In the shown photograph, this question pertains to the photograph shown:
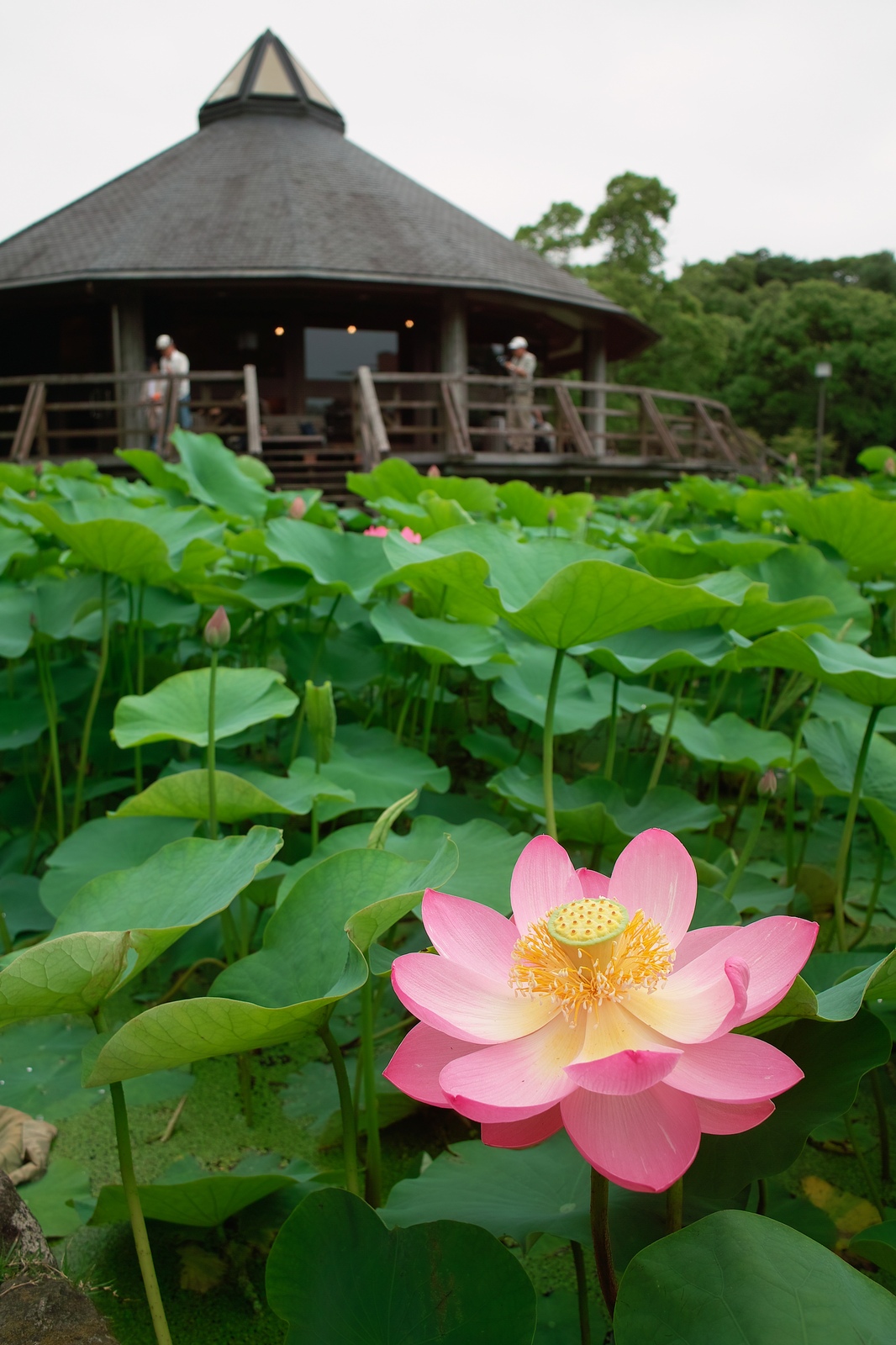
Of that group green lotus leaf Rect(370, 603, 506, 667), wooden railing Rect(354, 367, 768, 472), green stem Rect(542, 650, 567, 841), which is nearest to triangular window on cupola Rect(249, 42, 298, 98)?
wooden railing Rect(354, 367, 768, 472)

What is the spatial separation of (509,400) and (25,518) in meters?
8.09

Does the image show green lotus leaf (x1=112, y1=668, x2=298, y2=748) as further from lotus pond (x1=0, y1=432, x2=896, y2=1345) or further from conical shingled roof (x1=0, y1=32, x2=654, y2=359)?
conical shingled roof (x1=0, y1=32, x2=654, y2=359)

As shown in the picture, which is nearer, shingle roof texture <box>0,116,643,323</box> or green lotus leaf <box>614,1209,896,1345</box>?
green lotus leaf <box>614,1209,896,1345</box>

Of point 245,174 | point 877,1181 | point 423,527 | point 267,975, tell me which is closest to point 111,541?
point 423,527

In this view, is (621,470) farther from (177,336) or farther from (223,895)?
(223,895)

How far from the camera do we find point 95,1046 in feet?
1.93

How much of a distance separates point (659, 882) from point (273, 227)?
38.2 feet

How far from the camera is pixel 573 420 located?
9.18m

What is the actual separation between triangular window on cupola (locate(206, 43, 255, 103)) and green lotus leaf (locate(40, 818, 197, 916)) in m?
15.8

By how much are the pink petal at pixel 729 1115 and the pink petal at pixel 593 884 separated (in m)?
0.16

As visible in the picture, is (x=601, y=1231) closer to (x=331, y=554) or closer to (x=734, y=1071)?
(x=734, y=1071)

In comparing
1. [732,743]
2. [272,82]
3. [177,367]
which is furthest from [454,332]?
[732,743]

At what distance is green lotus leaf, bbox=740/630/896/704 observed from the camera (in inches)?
35.9

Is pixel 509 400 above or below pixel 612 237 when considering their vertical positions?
below
